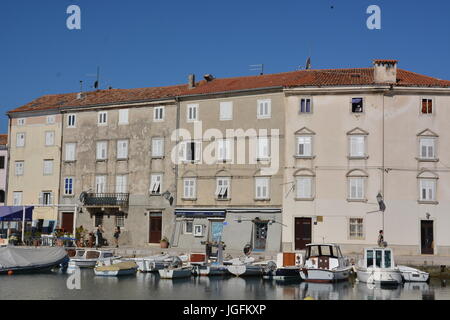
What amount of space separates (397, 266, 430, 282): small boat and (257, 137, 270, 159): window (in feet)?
51.1

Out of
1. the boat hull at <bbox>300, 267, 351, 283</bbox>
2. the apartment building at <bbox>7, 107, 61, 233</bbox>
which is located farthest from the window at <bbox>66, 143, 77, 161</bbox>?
the boat hull at <bbox>300, 267, 351, 283</bbox>

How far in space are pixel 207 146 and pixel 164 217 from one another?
22.7ft

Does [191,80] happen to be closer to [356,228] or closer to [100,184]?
[100,184]

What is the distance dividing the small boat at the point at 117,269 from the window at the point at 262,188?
39.5 feet

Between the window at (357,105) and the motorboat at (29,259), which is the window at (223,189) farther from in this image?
the motorboat at (29,259)

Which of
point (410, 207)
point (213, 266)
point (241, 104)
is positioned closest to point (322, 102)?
point (241, 104)

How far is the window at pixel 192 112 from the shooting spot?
184ft

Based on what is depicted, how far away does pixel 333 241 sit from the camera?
5009 centimetres

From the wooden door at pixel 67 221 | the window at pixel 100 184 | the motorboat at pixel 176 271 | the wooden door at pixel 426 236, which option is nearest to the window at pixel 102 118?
the window at pixel 100 184

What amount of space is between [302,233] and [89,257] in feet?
52.0

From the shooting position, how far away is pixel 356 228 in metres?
49.9

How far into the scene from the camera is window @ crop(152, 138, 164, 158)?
5669 centimetres

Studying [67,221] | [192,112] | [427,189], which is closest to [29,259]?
[67,221]
